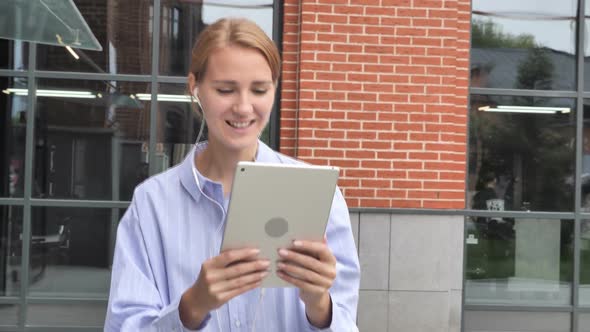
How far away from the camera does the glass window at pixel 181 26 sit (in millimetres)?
6590

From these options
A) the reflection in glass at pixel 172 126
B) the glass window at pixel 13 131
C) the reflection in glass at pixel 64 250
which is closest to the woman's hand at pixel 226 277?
the reflection in glass at pixel 172 126

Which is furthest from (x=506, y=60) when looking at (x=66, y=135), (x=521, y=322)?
(x=66, y=135)

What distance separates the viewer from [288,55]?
637 centimetres

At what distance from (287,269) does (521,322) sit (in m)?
5.89

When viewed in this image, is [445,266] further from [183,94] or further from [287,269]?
[287,269]

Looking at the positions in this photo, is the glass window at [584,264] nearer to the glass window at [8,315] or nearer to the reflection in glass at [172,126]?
the reflection in glass at [172,126]

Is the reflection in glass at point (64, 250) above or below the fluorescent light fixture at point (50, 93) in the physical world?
below

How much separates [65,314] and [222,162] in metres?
5.27

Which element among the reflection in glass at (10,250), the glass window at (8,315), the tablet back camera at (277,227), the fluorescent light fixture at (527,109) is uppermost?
the fluorescent light fixture at (527,109)

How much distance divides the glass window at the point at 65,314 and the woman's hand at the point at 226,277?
5.31 m

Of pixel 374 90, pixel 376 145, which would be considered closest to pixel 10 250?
pixel 376 145

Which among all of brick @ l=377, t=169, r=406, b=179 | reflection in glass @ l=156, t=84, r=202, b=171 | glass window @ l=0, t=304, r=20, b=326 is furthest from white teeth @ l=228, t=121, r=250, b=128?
glass window @ l=0, t=304, r=20, b=326

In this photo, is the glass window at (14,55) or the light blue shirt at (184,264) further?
the glass window at (14,55)

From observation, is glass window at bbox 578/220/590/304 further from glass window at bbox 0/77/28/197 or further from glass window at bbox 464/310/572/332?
glass window at bbox 0/77/28/197
